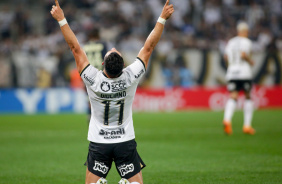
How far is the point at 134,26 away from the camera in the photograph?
24562mm

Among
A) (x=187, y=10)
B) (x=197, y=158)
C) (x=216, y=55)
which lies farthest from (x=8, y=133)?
(x=187, y=10)

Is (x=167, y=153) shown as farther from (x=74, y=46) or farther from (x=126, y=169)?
(x=74, y=46)

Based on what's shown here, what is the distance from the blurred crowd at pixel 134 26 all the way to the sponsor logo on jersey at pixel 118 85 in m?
16.8

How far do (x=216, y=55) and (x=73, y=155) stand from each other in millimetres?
14848

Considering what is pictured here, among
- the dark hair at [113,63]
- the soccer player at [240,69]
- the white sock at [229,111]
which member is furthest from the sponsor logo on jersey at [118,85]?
the soccer player at [240,69]

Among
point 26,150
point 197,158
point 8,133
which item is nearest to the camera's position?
point 197,158

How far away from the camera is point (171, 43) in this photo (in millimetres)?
24031

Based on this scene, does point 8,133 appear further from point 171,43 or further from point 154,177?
point 171,43

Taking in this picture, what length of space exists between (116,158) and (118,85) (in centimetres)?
76

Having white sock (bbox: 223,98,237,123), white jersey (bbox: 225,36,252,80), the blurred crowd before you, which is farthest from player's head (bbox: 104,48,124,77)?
the blurred crowd

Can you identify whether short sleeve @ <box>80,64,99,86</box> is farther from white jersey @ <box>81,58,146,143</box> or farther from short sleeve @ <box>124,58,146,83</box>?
short sleeve @ <box>124,58,146,83</box>

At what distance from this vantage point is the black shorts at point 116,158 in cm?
496

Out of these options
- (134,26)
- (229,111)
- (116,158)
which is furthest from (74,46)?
(134,26)

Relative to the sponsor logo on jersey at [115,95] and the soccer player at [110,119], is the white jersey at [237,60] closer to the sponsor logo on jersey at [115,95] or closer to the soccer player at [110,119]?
the soccer player at [110,119]
